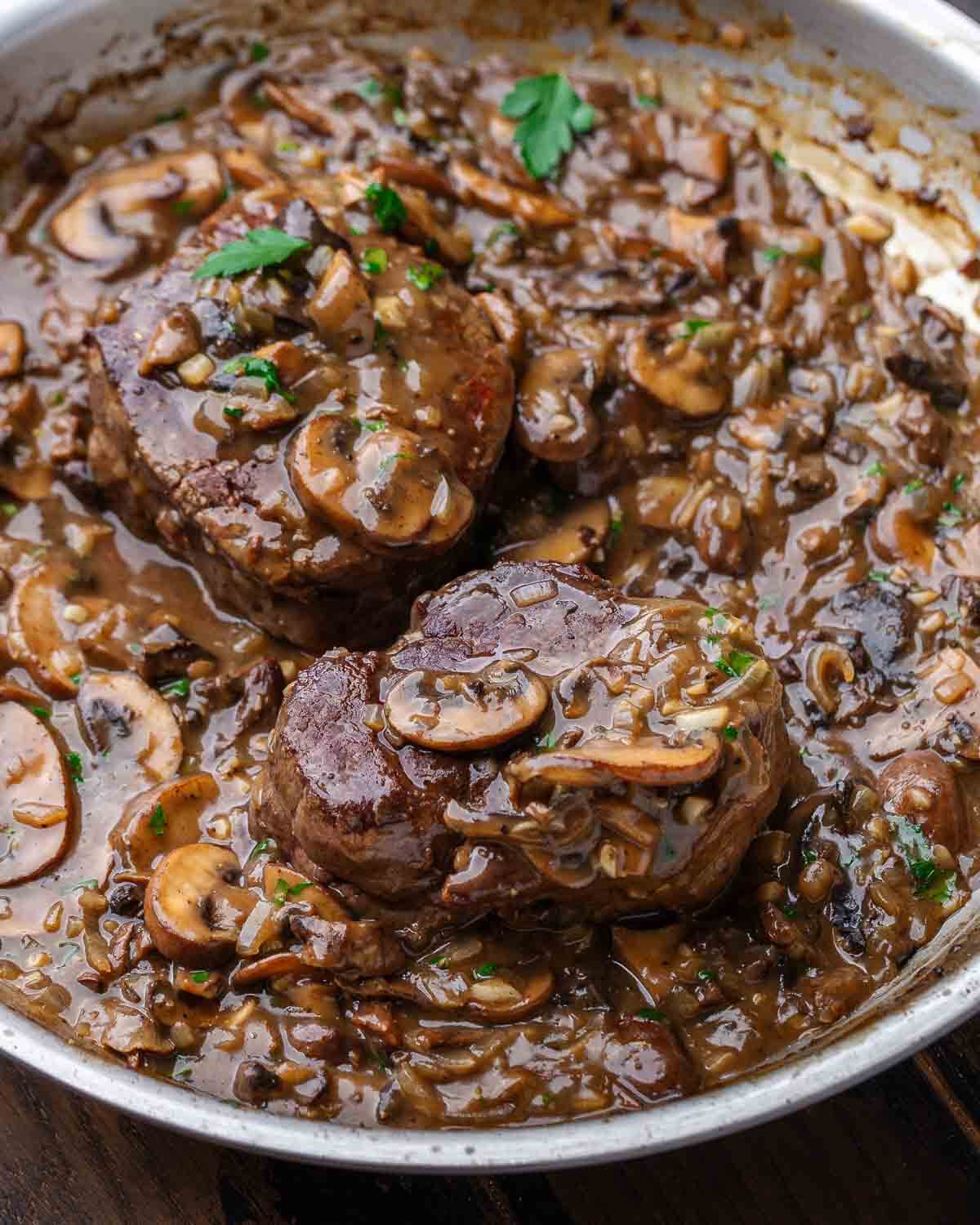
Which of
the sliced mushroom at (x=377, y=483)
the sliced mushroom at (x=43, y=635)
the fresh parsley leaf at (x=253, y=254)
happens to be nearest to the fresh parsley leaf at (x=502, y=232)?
the fresh parsley leaf at (x=253, y=254)

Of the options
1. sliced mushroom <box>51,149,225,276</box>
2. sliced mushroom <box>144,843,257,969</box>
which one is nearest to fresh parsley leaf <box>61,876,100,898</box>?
sliced mushroom <box>144,843,257,969</box>

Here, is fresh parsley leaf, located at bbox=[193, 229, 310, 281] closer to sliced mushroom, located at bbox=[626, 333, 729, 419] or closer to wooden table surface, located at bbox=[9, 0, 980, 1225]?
sliced mushroom, located at bbox=[626, 333, 729, 419]

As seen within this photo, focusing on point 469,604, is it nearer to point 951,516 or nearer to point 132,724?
point 132,724

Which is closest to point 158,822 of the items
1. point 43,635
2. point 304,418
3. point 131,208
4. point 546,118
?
point 43,635

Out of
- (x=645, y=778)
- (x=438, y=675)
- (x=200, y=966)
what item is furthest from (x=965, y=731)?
(x=200, y=966)

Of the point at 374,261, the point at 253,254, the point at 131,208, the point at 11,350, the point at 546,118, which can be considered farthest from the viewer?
the point at 546,118

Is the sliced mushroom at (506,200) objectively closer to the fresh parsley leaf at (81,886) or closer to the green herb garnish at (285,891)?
the green herb garnish at (285,891)
